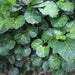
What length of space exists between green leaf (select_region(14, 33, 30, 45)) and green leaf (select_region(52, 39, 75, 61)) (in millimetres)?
312

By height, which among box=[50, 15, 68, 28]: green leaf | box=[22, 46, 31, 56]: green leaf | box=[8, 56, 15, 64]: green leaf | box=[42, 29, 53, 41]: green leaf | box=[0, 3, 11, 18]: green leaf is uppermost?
box=[0, 3, 11, 18]: green leaf

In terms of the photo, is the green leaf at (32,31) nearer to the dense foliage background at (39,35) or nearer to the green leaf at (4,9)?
the dense foliage background at (39,35)

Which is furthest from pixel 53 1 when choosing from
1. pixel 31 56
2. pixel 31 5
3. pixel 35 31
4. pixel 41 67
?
pixel 41 67

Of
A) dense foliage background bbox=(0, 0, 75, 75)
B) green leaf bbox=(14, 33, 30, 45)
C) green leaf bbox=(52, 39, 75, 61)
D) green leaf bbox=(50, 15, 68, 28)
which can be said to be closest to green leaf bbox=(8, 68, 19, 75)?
dense foliage background bbox=(0, 0, 75, 75)

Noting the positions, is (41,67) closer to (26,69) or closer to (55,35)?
(26,69)

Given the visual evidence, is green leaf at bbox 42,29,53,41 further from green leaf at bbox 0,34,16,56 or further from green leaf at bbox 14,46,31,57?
green leaf at bbox 0,34,16,56

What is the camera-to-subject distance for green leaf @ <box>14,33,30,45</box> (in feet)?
4.96

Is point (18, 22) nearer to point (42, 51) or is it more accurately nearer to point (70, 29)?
point (42, 51)

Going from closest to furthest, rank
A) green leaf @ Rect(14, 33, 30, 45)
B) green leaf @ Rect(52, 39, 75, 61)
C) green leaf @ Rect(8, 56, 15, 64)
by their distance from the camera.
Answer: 1. green leaf @ Rect(52, 39, 75, 61)
2. green leaf @ Rect(14, 33, 30, 45)
3. green leaf @ Rect(8, 56, 15, 64)

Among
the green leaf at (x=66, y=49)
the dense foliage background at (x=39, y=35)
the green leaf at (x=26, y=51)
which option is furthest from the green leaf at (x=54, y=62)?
the green leaf at (x=26, y=51)

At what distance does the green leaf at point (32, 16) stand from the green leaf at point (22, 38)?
212 millimetres

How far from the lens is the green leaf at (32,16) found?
1.39 meters

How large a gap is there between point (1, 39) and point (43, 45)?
497 millimetres

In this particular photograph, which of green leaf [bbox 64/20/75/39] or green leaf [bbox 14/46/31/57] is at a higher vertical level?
green leaf [bbox 64/20/75/39]
